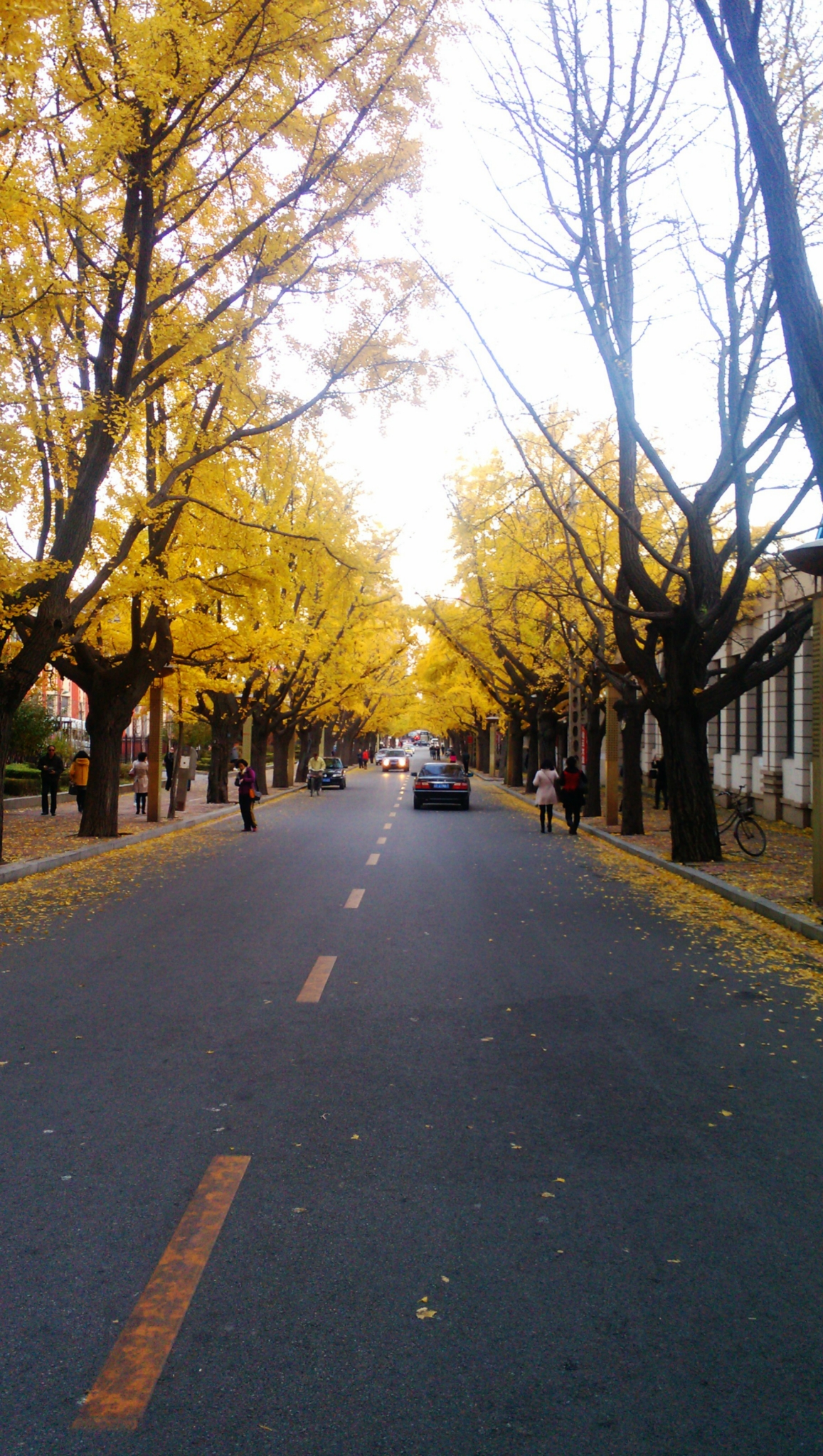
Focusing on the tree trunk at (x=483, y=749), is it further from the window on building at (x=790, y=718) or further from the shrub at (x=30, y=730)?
the window on building at (x=790, y=718)

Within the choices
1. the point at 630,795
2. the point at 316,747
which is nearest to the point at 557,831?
the point at 630,795

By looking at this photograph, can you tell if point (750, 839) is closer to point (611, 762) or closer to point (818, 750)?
point (818, 750)

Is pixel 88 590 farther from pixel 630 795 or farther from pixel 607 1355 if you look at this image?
pixel 607 1355

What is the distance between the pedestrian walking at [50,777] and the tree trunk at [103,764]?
19.0ft

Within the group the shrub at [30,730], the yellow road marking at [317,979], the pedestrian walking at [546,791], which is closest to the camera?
the yellow road marking at [317,979]

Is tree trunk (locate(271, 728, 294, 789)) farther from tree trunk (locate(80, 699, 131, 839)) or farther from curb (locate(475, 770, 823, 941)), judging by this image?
curb (locate(475, 770, 823, 941))

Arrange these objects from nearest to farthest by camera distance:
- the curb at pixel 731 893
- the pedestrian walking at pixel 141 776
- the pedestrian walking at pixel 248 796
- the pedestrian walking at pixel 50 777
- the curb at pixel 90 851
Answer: the curb at pixel 731 893 → the curb at pixel 90 851 → the pedestrian walking at pixel 248 796 → the pedestrian walking at pixel 50 777 → the pedestrian walking at pixel 141 776

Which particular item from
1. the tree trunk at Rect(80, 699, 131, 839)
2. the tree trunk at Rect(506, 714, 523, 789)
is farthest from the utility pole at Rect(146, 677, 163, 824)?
the tree trunk at Rect(506, 714, 523, 789)

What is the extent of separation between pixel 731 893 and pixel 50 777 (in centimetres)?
1875

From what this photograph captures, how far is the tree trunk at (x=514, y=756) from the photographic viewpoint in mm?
48469

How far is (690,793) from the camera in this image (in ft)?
59.0

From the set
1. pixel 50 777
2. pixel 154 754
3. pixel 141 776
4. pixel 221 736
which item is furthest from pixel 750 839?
pixel 221 736

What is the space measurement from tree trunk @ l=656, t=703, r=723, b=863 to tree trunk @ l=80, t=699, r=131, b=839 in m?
10.4

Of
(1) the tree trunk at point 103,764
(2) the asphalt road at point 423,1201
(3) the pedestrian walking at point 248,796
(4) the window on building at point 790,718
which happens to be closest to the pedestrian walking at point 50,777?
(3) the pedestrian walking at point 248,796
